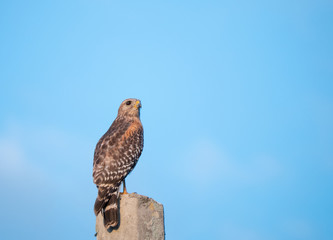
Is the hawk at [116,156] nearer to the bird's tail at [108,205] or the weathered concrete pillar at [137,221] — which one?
the bird's tail at [108,205]

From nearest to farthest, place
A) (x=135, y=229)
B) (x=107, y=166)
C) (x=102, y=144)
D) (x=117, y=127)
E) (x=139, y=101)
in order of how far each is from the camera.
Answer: (x=135, y=229), (x=107, y=166), (x=102, y=144), (x=117, y=127), (x=139, y=101)

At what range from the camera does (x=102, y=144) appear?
25.5 ft

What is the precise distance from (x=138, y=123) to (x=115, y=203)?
2.67m

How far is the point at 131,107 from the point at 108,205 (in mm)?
3158

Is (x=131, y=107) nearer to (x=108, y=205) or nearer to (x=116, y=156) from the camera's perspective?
(x=116, y=156)

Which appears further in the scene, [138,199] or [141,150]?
[141,150]

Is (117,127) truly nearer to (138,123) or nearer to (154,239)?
(138,123)

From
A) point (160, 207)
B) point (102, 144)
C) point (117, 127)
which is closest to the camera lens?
point (160, 207)

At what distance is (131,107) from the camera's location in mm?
9055

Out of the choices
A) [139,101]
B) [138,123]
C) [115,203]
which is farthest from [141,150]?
[115,203]

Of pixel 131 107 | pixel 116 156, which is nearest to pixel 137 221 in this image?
pixel 116 156

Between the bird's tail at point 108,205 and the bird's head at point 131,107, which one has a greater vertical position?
the bird's head at point 131,107

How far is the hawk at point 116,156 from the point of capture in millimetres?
6434

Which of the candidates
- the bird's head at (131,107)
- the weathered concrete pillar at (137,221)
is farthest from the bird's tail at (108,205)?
the bird's head at (131,107)
